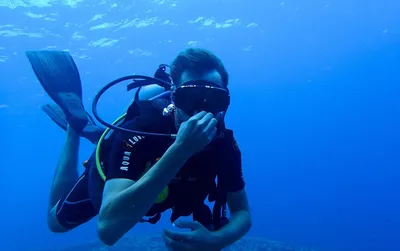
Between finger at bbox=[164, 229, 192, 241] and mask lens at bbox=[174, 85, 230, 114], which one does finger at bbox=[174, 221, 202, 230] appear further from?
mask lens at bbox=[174, 85, 230, 114]

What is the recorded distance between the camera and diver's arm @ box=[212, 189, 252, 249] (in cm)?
283

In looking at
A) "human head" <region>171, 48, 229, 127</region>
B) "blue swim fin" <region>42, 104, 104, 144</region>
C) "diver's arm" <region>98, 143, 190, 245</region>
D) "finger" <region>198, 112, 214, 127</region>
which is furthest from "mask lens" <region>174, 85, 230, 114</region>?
"blue swim fin" <region>42, 104, 104, 144</region>

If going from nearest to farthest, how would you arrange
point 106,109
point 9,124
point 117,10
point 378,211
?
1. point 117,10
2. point 9,124
3. point 106,109
4. point 378,211

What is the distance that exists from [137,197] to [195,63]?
4.65 ft

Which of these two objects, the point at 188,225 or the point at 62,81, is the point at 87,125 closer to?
the point at 62,81

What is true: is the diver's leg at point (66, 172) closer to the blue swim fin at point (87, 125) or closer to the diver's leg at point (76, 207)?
the blue swim fin at point (87, 125)

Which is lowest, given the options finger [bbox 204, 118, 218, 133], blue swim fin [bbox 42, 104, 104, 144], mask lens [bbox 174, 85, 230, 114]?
finger [bbox 204, 118, 218, 133]

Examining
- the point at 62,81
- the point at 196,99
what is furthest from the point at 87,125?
the point at 196,99

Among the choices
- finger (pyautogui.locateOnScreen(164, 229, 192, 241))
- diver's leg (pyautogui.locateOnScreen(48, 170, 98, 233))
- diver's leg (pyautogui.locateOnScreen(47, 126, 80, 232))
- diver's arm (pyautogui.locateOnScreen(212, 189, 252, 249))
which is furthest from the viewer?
diver's leg (pyautogui.locateOnScreen(47, 126, 80, 232))

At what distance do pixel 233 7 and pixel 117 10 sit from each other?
10.5 meters

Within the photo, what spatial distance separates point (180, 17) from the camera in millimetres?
25375

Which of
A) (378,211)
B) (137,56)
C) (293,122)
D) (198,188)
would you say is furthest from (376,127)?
(198,188)

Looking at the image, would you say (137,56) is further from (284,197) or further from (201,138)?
(284,197)

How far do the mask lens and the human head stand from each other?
4.5 inches
